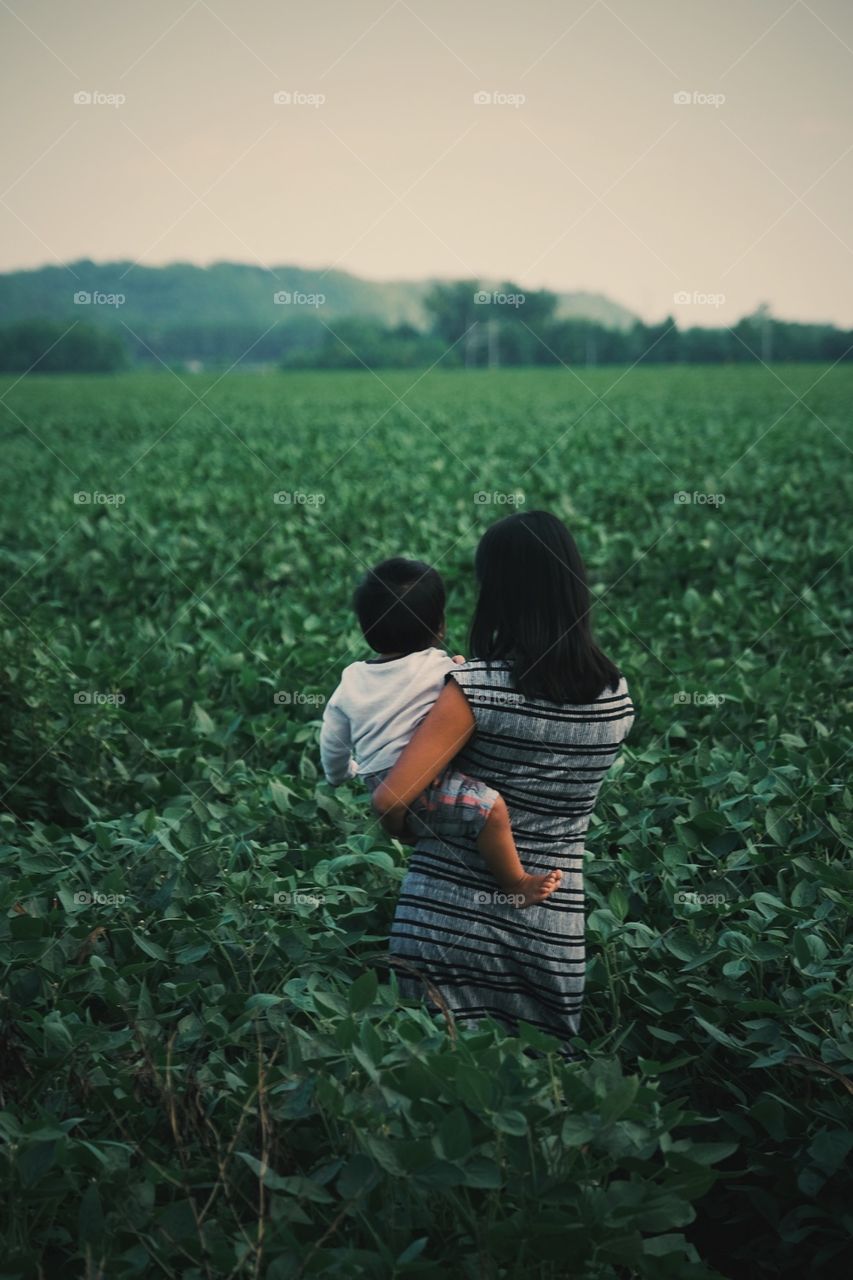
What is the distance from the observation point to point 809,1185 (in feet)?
6.19

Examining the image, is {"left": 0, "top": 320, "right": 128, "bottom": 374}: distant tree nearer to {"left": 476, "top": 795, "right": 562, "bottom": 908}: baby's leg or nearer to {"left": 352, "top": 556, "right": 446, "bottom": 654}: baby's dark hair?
{"left": 352, "top": 556, "right": 446, "bottom": 654}: baby's dark hair

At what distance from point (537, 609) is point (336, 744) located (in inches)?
20.6

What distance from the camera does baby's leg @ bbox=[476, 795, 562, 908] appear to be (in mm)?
2027

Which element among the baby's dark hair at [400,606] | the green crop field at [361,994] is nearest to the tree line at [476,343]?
the green crop field at [361,994]

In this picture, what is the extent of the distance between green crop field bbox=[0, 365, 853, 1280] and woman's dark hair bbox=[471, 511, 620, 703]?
60 centimetres

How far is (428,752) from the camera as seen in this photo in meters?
1.98

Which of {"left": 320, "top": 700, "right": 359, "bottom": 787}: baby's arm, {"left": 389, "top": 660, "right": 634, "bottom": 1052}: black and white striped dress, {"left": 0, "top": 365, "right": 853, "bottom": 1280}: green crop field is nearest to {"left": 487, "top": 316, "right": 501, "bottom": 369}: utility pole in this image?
{"left": 0, "top": 365, "right": 853, "bottom": 1280}: green crop field

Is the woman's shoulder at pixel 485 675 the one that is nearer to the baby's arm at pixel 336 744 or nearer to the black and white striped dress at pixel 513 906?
the black and white striped dress at pixel 513 906

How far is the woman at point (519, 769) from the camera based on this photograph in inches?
78.4

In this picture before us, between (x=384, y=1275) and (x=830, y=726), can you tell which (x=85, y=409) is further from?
(x=384, y=1275)

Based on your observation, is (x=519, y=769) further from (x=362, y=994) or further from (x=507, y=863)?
(x=362, y=994)

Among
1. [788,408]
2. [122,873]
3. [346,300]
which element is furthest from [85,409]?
[346,300]

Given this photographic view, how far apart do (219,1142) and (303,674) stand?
3061 mm

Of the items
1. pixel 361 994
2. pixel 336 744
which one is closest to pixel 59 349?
pixel 336 744
